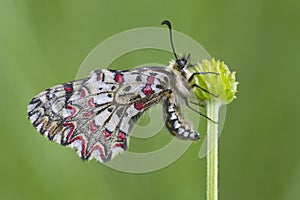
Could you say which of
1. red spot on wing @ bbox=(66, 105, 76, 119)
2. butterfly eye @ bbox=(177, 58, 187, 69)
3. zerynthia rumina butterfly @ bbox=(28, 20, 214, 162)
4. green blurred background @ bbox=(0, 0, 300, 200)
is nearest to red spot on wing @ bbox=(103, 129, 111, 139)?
zerynthia rumina butterfly @ bbox=(28, 20, 214, 162)

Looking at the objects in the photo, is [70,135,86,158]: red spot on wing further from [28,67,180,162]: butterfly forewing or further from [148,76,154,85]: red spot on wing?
[148,76,154,85]: red spot on wing

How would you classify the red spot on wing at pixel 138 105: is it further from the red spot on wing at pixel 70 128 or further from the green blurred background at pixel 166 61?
the green blurred background at pixel 166 61

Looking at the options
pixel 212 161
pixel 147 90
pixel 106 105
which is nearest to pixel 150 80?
pixel 147 90

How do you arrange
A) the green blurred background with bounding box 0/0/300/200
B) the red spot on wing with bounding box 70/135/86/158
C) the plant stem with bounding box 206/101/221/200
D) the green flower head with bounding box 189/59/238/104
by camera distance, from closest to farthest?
1. the plant stem with bounding box 206/101/221/200
2. the green flower head with bounding box 189/59/238/104
3. the red spot on wing with bounding box 70/135/86/158
4. the green blurred background with bounding box 0/0/300/200

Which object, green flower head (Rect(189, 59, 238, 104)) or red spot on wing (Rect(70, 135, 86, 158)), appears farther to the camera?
red spot on wing (Rect(70, 135, 86, 158))

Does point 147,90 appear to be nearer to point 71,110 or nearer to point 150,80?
point 150,80

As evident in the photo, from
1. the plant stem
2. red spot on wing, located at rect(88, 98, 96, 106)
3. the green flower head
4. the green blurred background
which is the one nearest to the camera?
the plant stem
